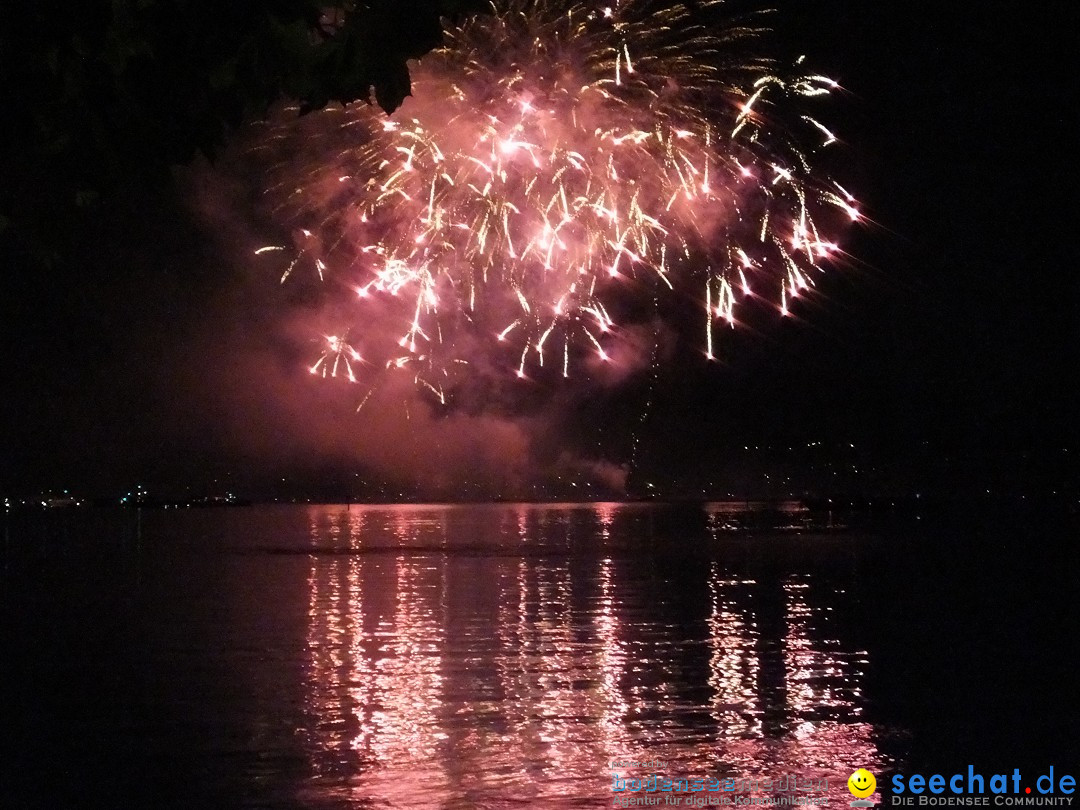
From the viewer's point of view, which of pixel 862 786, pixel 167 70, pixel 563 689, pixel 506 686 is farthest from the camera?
pixel 506 686

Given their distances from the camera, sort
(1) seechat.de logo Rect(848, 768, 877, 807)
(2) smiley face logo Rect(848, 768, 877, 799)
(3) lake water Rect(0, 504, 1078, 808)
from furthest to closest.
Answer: (3) lake water Rect(0, 504, 1078, 808)
(2) smiley face logo Rect(848, 768, 877, 799)
(1) seechat.de logo Rect(848, 768, 877, 807)

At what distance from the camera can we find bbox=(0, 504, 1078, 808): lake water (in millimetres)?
8073

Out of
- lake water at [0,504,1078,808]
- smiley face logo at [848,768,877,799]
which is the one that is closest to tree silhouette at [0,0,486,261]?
lake water at [0,504,1078,808]

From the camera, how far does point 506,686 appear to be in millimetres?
11414

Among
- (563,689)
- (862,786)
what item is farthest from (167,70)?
(563,689)

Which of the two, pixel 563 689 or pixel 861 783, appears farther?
pixel 563 689

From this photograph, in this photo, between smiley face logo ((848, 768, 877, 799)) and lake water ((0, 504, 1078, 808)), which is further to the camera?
lake water ((0, 504, 1078, 808))

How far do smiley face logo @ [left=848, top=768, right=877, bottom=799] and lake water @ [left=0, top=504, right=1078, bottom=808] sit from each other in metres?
0.09

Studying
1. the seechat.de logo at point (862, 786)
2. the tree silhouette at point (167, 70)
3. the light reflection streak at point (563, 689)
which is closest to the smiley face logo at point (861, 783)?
the seechat.de logo at point (862, 786)

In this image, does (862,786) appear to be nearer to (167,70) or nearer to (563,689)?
(563,689)

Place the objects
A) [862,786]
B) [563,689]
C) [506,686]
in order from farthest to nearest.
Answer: [506,686]
[563,689]
[862,786]

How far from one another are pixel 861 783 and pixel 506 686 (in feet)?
14.2

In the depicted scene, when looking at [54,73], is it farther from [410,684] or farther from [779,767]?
[410,684]

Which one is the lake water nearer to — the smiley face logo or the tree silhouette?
the smiley face logo
